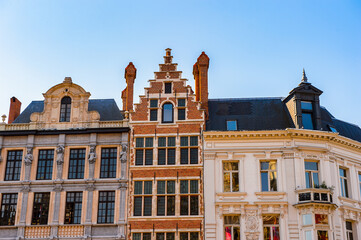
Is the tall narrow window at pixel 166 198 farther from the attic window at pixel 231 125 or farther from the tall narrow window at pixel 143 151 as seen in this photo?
the attic window at pixel 231 125

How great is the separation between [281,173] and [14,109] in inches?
669

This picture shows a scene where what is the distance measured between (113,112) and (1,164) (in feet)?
23.5

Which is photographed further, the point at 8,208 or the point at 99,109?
the point at 99,109

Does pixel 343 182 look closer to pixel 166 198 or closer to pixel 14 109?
pixel 166 198

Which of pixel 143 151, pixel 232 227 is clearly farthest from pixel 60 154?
pixel 232 227

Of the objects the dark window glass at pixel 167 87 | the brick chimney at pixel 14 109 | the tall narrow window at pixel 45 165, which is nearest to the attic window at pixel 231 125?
the dark window glass at pixel 167 87

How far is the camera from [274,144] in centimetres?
2881

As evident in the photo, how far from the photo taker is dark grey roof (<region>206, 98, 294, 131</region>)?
1173 inches

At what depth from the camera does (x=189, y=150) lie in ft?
94.9

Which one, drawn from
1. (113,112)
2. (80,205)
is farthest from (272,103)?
(80,205)

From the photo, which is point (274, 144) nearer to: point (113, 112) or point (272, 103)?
point (272, 103)

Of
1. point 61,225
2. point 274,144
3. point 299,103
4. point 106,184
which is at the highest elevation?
point 299,103

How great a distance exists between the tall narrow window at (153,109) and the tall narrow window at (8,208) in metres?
8.78

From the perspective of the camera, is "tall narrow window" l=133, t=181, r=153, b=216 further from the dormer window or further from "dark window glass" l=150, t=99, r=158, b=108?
the dormer window
